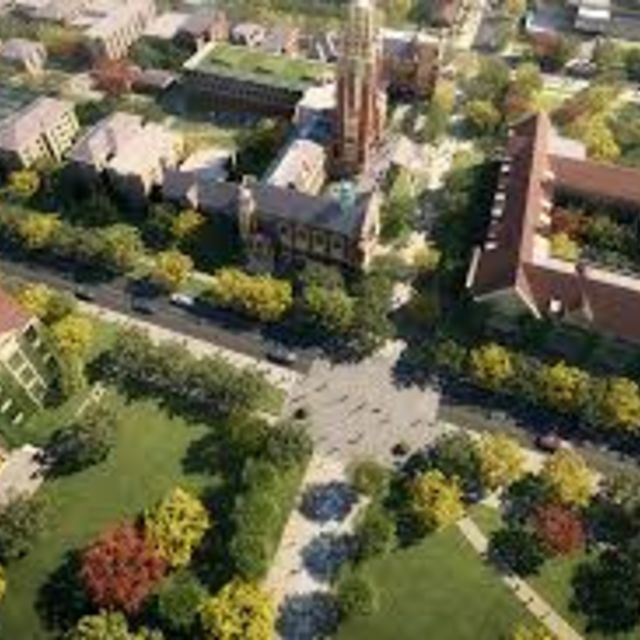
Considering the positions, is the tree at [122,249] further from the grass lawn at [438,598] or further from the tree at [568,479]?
the tree at [568,479]

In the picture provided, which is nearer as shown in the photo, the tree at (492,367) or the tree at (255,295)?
the tree at (492,367)

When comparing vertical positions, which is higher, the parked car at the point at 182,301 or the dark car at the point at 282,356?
the parked car at the point at 182,301

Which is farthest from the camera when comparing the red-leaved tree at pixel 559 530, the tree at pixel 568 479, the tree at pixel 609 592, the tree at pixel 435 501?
the tree at pixel 568 479

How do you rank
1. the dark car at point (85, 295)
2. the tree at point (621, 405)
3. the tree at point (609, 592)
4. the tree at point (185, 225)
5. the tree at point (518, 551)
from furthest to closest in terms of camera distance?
the tree at point (185, 225), the dark car at point (85, 295), the tree at point (621, 405), the tree at point (518, 551), the tree at point (609, 592)

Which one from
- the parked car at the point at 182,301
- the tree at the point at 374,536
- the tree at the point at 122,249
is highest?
the tree at the point at 122,249

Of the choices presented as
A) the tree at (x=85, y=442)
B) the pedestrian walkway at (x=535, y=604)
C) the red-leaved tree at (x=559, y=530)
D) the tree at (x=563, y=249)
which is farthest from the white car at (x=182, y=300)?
the red-leaved tree at (x=559, y=530)

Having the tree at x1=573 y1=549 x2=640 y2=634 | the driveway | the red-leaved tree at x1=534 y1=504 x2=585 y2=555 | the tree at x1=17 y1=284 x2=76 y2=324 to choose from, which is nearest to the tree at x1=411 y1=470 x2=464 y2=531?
the driveway
